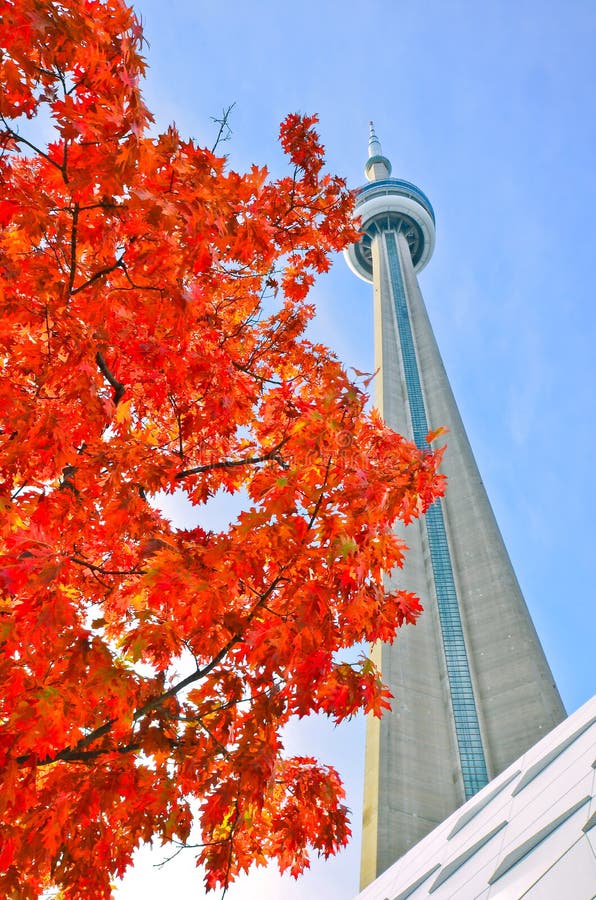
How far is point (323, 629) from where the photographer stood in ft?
11.1

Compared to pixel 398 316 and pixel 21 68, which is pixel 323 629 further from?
pixel 398 316

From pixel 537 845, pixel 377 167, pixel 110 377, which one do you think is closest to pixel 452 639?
pixel 537 845

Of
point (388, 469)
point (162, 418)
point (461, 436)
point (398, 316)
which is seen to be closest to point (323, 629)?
point (388, 469)

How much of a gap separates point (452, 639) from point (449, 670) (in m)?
1.45

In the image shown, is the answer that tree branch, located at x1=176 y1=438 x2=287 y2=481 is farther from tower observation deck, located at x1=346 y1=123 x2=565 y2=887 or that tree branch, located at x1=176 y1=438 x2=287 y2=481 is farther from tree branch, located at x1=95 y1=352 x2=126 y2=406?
tower observation deck, located at x1=346 y1=123 x2=565 y2=887

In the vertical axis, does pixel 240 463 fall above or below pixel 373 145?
below

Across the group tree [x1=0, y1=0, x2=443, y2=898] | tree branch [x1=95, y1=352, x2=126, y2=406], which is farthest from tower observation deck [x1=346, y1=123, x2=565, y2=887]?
tree branch [x1=95, y1=352, x2=126, y2=406]

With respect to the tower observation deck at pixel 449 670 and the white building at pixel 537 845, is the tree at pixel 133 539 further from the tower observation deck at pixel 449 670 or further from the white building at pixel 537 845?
the tower observation deck at pixel 449 670

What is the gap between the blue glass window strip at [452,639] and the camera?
2067 centimetres

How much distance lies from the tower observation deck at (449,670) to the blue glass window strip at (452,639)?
0.04 metres

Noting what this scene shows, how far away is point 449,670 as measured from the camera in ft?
78.9

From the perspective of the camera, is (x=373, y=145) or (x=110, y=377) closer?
(x=110, y=377)

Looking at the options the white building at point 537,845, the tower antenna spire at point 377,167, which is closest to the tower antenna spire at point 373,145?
the tower antenna spire at point 377,167

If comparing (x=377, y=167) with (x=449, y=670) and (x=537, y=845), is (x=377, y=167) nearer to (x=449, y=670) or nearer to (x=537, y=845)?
(x=449, y=670)
